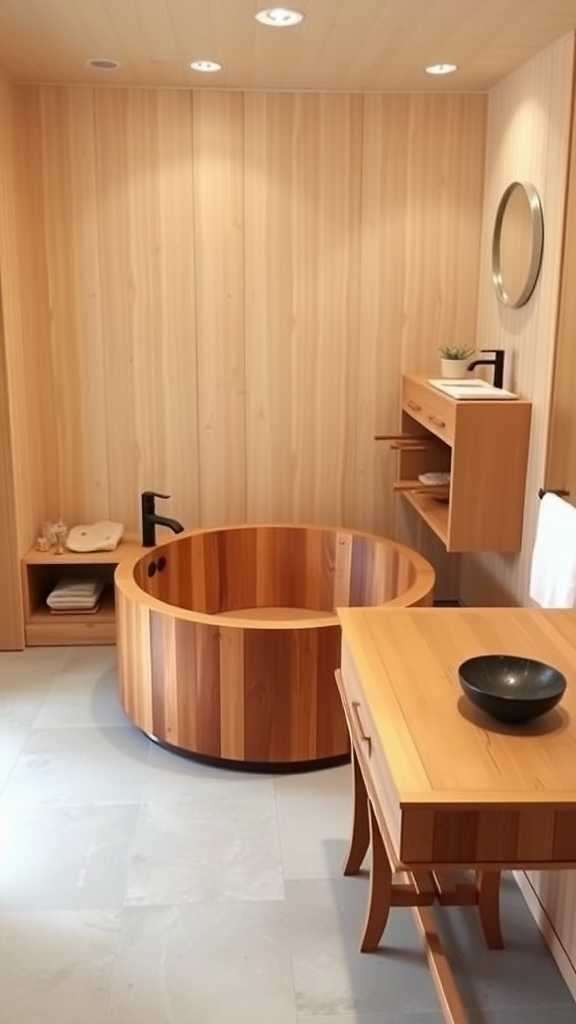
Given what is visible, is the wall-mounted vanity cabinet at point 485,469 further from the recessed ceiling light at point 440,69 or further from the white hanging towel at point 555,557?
the recessed ceiling light at point 440,69

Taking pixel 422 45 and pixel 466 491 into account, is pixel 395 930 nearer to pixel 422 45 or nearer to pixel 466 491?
pixel 466 491

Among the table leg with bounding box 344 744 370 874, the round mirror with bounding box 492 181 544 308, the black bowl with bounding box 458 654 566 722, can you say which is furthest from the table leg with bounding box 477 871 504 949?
the round mirror with bounding box 492 181 544 308

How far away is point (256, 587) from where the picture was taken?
4.46m

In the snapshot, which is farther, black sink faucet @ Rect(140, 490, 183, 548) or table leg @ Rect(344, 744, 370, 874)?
black sink faucet @ Rect(140, 490, 183, 548)

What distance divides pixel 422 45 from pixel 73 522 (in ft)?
8.61

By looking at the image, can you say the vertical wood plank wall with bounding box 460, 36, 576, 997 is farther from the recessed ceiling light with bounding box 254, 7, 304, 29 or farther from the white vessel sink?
the recessed ceiling light with bounding box 254, 7, 304, 29

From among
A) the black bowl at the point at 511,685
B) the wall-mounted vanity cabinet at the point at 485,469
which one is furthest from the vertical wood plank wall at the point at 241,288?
the black bowl at the point at 511,685

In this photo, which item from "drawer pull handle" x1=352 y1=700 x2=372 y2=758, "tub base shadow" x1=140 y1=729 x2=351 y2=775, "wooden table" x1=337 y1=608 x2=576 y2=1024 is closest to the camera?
"wooden table" x1=337 y1=608 x2=576 y2=1024

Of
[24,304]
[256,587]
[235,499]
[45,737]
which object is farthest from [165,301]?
[45,737]

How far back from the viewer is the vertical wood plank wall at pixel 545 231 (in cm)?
325

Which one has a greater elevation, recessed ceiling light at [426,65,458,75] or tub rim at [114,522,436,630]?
recessed ceiling light at [426,65,458,75]

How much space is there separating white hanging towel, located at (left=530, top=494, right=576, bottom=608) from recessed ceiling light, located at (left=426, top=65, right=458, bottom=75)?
1936 millimetres

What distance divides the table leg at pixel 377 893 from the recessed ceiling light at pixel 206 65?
2.94 meters

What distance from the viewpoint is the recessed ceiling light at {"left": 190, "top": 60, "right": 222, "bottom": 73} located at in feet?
12.0
